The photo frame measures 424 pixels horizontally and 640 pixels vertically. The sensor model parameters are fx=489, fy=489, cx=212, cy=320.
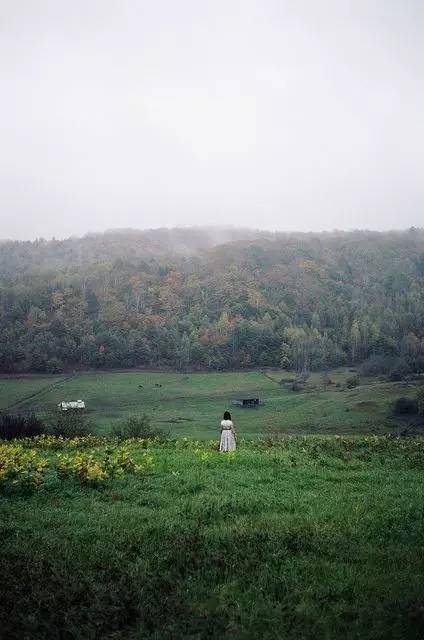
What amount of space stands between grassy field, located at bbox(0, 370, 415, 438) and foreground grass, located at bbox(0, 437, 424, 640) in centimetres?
5460

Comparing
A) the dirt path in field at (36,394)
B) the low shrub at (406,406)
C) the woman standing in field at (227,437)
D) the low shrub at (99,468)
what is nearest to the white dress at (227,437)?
the woman standing in field at (227,437)

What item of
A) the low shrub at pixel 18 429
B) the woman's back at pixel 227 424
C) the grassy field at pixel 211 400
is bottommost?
the grassy field at pixel 211 400

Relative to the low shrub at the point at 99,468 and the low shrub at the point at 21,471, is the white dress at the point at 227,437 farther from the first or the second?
the low shrub at the point at 21,471

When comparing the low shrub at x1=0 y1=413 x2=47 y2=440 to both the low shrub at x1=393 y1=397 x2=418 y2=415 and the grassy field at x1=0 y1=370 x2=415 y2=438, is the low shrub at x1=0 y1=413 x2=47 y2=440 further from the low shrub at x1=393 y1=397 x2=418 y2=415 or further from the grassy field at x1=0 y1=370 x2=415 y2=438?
the low shrub at x1=393 y1=397 x2=418 y2=415

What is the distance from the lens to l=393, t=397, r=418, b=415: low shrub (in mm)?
83375

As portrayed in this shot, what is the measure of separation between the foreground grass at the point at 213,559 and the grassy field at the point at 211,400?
5460cm

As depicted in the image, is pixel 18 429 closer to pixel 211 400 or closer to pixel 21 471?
pixel 21 471

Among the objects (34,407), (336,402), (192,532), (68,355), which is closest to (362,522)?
(192,532)

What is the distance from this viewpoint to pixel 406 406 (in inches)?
3334

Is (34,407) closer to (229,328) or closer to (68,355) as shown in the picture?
(68,355)

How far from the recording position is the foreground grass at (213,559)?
739 cm

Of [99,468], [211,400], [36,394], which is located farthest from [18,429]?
[36,394]

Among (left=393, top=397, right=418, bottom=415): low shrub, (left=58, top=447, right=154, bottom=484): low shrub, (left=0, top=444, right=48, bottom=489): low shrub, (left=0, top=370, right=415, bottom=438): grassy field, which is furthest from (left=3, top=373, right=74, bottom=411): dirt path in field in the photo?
(left=58, top=447, right=154, bottom=484): low shrub

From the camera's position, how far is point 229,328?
599ft
